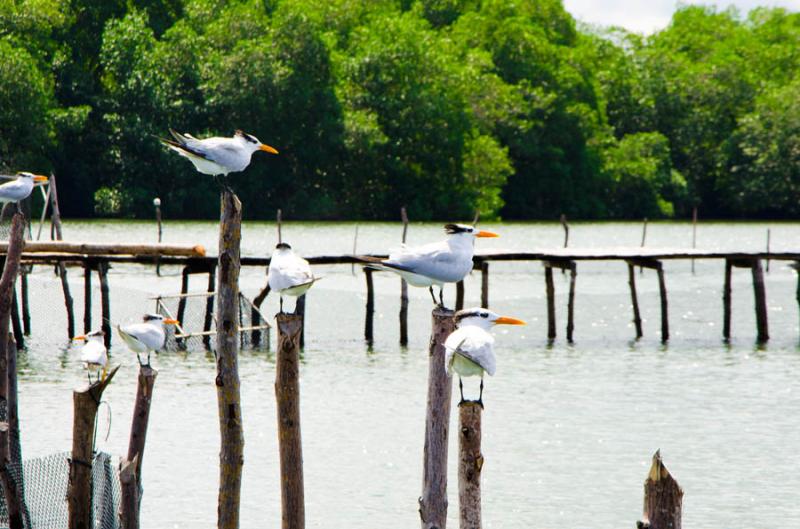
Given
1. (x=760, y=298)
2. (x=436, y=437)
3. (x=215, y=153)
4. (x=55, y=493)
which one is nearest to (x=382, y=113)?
(x=760, y=298)

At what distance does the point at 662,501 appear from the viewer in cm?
701

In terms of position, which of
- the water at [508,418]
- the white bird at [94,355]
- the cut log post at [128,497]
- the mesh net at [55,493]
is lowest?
the water at [508,418]

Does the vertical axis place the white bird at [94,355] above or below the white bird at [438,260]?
below

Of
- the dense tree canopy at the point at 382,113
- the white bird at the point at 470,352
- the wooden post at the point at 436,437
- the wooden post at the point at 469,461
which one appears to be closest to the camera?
the wooden post at the point at 469,461

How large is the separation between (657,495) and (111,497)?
500 centimetres

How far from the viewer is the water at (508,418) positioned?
15.4 meters

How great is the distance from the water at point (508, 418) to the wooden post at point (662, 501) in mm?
7669

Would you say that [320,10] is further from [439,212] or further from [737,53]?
[737,53]

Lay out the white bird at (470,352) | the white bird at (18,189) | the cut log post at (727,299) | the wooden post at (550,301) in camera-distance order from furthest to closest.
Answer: the cut log post at (727,299) < the wooden post at (550,301) < the white bird at (18,189) < the white bird at (470,352)

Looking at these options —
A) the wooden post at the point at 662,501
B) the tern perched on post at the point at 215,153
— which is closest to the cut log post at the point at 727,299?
the tern perched on post at the point at 215,153

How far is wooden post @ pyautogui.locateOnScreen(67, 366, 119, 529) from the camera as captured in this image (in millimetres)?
9664

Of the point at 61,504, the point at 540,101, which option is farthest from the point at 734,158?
the point at 61,504

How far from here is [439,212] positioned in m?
74.6

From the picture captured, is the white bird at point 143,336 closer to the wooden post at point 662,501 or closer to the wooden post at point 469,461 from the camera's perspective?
the wooden post at point 469,461
